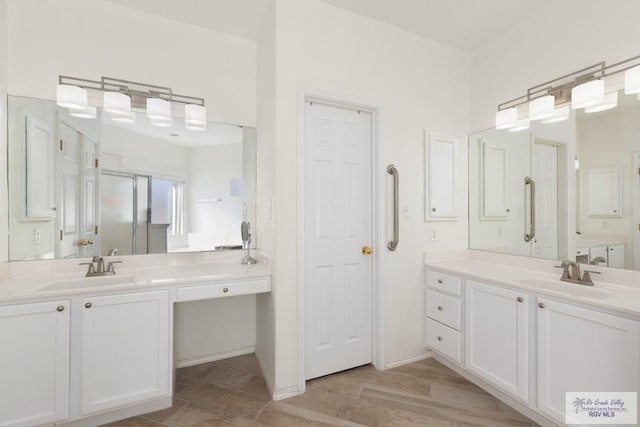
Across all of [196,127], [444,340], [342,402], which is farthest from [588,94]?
[196,127]

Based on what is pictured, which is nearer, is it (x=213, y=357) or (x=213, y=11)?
(x=213, y=11)

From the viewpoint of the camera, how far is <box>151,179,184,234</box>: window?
91.4 inches

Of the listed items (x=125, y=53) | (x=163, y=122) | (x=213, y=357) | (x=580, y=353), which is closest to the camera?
(x=580, y=353)

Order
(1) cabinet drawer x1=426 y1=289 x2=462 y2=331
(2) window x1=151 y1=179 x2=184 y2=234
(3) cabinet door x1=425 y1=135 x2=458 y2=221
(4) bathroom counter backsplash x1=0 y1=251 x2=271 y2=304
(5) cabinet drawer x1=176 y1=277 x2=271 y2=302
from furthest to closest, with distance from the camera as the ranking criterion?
(3) cabinet door x1=425 y1=135 x2=458 y2=221, (2) window x1=151 y1=179 x2=184 y2=234, (1) cabinet drawer x1=426 y1=289 x2=462 y2=331, (5) cabinet drawer x1=176 y1=277 x2=271 y2=302, (4) bathroom counter backsplash x1=0 y1=251 x2=271 y2=304

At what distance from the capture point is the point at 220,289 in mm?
1900

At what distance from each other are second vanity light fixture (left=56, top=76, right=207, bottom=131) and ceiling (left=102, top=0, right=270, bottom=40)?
0.57m

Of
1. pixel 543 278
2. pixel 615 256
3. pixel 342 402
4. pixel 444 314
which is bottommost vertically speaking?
pixel 342 402

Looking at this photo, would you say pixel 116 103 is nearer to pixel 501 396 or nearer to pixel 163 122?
pixel 163 122

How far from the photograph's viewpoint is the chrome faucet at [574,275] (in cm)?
178

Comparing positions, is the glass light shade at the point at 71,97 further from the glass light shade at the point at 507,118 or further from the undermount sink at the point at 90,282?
the glass light shade at the point at 507,118

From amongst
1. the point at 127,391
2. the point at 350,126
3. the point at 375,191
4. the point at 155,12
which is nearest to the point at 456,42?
the point at 350,126

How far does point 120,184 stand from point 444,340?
2823 millimetres

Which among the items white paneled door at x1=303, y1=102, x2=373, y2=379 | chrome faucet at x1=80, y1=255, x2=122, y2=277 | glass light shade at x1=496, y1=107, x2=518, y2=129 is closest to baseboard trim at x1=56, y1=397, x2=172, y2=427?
chrome faucet at x1=80, y1=255, x2=122, y2=277

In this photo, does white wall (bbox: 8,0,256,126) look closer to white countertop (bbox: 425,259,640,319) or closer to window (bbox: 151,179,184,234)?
window (bbox: 151,179,184,234)
